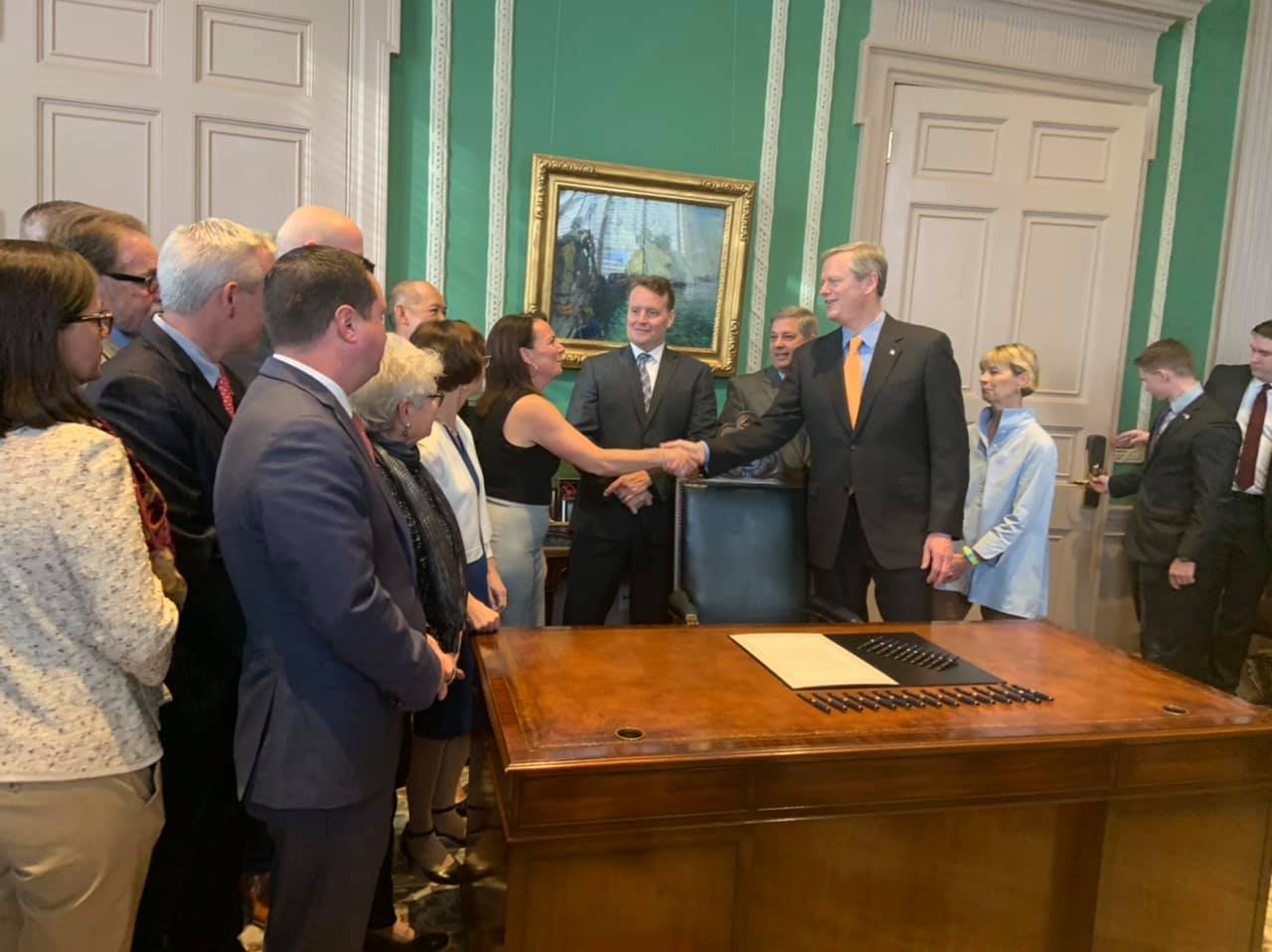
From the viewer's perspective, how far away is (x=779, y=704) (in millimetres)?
1766

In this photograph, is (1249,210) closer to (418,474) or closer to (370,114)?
(370,114)

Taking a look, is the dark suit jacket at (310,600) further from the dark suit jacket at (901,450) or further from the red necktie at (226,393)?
the dark suit jacket at (901,450)

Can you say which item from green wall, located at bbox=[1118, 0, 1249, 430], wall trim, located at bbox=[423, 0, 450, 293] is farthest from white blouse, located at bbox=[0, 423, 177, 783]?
green wall, located at bbox=[1118, 0, 1249, 430]

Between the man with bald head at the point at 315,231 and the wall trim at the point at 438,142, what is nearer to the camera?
the man with bald head at the point at 315,231

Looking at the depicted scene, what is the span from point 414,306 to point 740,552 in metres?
1.45

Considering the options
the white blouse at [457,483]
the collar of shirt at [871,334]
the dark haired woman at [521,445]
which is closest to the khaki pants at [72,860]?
the white blouse at [457,483]

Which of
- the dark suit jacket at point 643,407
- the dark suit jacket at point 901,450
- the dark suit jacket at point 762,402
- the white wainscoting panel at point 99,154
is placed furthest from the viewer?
the dark suit jacket at point 762,402

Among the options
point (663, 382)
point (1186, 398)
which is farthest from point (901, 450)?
point (1186, 398)

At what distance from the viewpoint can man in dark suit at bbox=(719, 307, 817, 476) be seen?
368 centimetres

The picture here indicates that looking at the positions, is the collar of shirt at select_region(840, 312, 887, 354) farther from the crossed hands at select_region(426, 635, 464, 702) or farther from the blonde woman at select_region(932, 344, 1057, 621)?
the crossed hands at select_region(426, 635, 464, 702)

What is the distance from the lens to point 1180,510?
13.2 feet

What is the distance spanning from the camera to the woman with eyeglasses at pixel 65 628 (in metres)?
1.23

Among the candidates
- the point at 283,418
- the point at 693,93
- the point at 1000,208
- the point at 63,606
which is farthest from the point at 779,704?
the point at 1000,208

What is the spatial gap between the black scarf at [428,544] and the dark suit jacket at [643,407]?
154 cm
